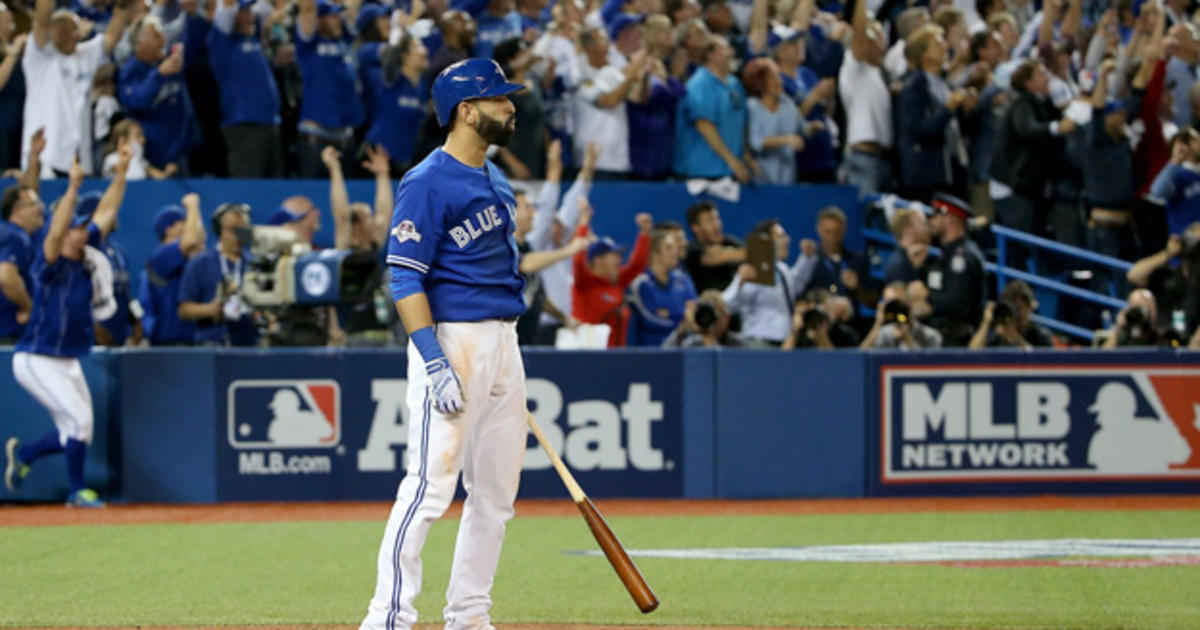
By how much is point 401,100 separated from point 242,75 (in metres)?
1.36

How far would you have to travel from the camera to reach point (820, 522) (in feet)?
35.6

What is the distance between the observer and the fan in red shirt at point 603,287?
1276 centimetres

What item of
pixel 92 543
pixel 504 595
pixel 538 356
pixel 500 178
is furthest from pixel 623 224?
pixel 500 178

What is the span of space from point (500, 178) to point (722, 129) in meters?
8.99

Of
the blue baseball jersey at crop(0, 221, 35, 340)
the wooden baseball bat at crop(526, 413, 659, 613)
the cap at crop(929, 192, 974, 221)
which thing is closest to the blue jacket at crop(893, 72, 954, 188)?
the cap at crop(929, 192, 974, 221)

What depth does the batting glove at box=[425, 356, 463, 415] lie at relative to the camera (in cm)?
538

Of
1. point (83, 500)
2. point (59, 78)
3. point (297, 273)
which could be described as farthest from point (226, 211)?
point (59, 78)

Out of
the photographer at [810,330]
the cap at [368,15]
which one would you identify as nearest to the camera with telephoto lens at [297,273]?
the photographer at [810,330]

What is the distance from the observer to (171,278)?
12781mm

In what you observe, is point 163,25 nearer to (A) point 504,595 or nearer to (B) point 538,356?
(B) point 538,356

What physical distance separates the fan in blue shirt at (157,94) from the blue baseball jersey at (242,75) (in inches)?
13.1

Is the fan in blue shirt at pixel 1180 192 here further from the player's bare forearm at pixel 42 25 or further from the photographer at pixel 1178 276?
the player's bare forearm at pixel 42 25

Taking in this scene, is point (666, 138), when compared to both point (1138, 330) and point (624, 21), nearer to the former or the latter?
point (624, 21)

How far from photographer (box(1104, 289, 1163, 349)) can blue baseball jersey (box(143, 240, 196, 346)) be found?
722cm
